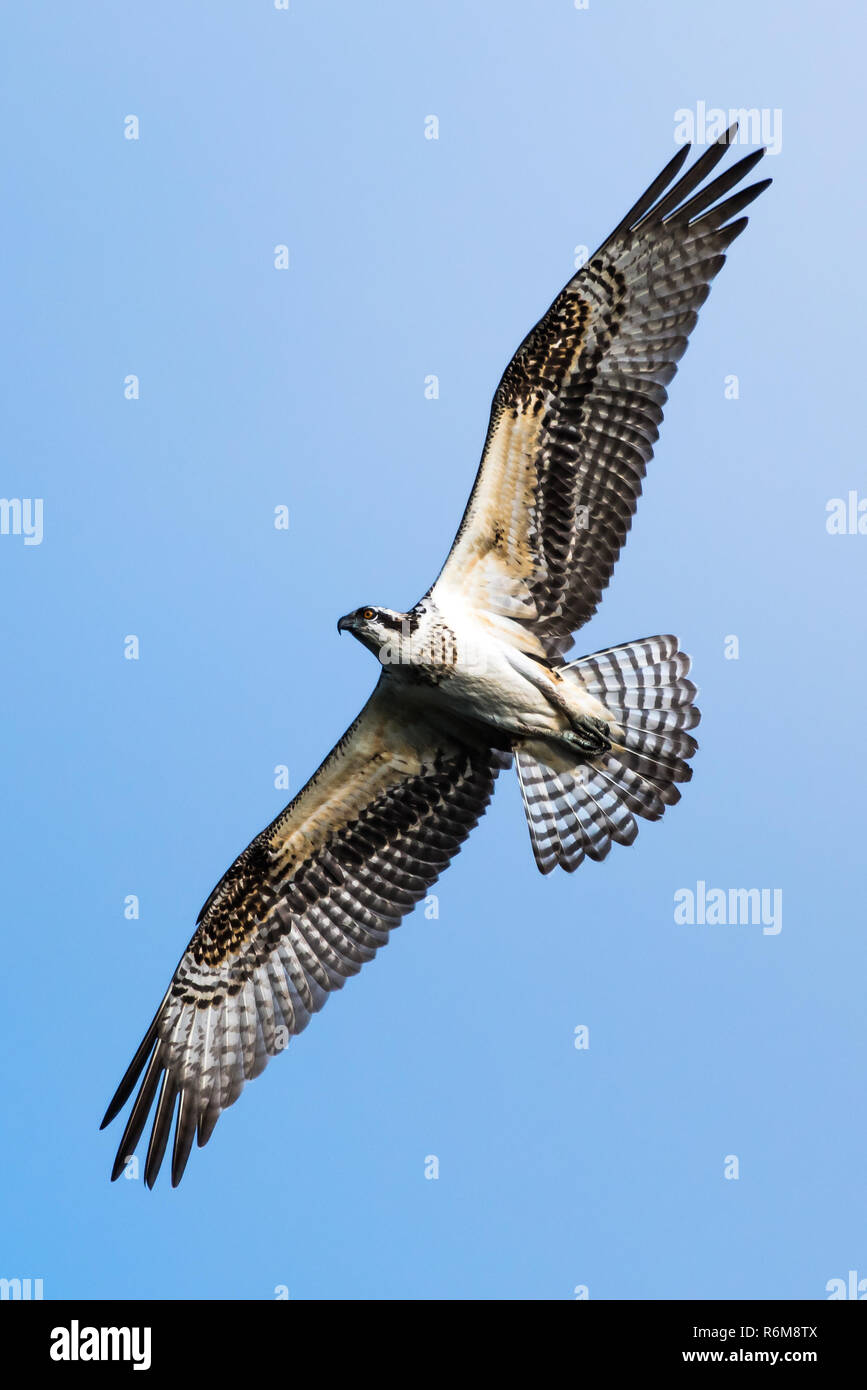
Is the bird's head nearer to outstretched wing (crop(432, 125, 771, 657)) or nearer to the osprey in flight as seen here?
the osprey in flight

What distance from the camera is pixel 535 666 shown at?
33.8 ft

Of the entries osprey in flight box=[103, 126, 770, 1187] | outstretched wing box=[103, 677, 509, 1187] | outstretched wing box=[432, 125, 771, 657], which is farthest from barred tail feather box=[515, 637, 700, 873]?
outstretched wing box=[432, 125, 771, 657]

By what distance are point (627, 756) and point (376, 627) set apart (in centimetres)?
182

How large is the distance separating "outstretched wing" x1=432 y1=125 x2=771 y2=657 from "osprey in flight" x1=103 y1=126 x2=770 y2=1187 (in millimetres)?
12

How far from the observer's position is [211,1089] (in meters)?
10.7

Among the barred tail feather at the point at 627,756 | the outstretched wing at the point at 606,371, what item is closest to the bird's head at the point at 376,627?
the outstretched wing at the point at 606,371

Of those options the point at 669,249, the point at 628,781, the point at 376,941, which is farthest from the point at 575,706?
the point at 669,249

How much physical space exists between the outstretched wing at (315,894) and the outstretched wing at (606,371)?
153 cm

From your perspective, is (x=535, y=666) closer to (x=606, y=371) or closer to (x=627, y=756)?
(x=627, y=756)

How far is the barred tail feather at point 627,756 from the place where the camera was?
34.1 ft

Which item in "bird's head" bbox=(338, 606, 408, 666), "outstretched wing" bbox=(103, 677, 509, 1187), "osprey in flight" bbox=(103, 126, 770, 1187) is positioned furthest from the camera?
"outstretched wing" bbox=(103, 677, 509, 1187)

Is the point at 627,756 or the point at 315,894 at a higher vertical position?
the point at 627,756

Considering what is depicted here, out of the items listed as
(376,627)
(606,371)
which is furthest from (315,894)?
(606,371)

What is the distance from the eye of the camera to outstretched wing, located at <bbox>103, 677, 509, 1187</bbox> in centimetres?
1077
